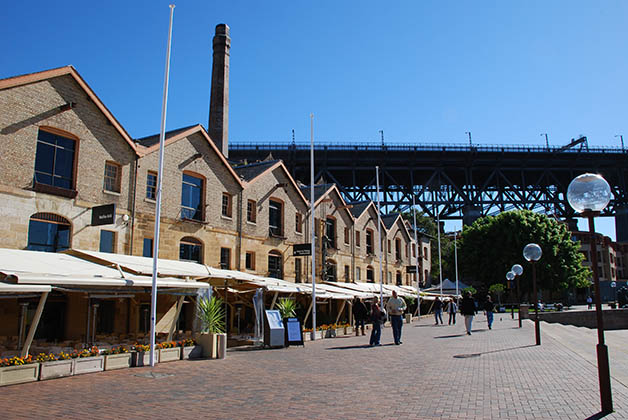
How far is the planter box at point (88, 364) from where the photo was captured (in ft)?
36.3

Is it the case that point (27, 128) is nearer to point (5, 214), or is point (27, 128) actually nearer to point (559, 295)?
point (5, 214)

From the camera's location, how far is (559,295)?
2795 inches

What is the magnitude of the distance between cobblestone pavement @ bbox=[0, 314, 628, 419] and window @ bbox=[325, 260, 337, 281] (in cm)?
1967

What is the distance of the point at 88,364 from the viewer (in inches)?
446

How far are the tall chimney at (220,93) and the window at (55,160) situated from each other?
15536 millimetres

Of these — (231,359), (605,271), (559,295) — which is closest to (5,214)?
(231,359)

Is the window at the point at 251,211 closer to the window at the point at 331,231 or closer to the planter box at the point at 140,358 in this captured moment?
the window at the point at 331,231

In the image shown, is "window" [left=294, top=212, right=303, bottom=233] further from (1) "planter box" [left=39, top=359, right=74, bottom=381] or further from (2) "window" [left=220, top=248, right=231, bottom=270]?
(1) "planter box" [left=39, top=359, right=74, bottom=381]

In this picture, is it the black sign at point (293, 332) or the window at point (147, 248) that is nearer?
the black sign at point (293, 332)

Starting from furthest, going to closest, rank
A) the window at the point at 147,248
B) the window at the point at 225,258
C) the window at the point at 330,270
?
the window at the point at 330,270, the window at the point at 225,258, the window at the point at 147,248

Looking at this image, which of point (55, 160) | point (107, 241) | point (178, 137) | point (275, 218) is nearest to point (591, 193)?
point (107, 241)

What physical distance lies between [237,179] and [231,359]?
507 inches

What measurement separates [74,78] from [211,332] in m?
10.2

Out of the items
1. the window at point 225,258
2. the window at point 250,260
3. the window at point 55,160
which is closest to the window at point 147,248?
the window at point 55,160
